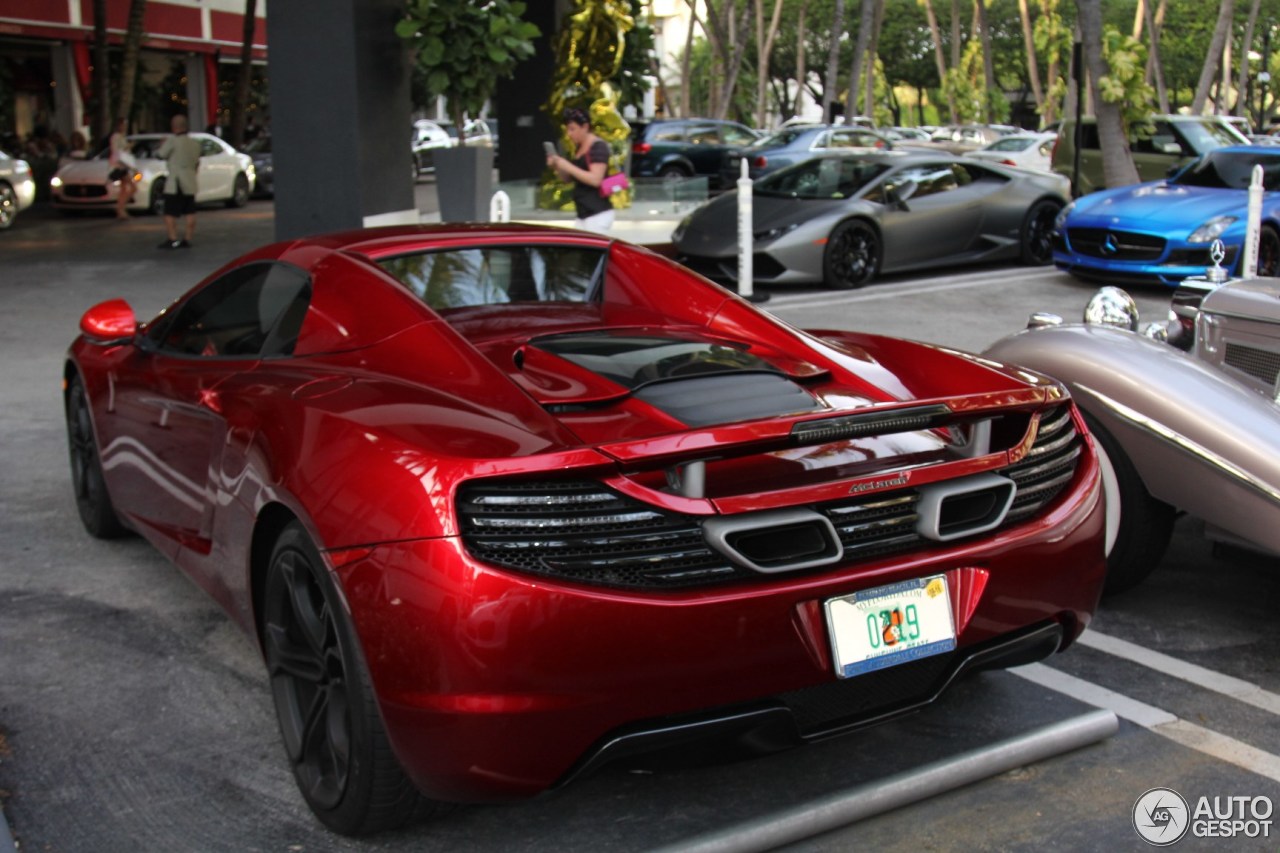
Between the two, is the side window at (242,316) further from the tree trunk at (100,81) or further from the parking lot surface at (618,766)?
the tree trunk at (100,81)

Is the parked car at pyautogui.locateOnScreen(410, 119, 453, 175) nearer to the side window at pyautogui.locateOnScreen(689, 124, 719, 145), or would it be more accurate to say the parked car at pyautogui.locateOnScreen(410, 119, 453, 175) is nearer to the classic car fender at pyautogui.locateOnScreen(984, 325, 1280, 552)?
the side window at pyautogui.locateOnScreen(689, 124, 719, 145)

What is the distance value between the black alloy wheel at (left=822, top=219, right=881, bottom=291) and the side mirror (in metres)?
9.12

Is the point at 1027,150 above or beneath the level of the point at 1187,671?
above

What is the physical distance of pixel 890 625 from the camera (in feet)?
9.95

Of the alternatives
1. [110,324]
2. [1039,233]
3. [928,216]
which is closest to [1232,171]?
[1039,233]

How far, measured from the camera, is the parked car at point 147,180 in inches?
908

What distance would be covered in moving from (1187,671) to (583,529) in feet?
7.75

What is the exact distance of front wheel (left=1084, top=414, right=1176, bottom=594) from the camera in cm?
454

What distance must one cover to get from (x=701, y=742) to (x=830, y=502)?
0.58 metres

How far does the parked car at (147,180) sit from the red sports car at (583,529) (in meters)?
19.3

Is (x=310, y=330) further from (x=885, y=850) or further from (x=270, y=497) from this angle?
(x=885, y=850)

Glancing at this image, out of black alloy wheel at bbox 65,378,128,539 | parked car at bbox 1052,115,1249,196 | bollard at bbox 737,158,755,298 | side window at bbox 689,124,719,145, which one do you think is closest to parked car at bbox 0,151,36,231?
bollard at bbox 737,158,755,298

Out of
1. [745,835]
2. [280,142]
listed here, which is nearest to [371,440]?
[745,835]

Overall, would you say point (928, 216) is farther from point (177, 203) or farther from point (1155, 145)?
point (177, 203)
